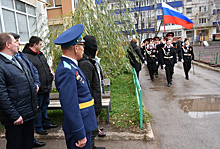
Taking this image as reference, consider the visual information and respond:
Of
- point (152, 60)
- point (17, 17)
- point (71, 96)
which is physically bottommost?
point (152, 60)

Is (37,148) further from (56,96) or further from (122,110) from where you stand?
(122,110)

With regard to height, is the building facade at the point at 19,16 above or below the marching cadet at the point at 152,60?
above

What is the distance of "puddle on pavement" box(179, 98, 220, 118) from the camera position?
4.82 meters

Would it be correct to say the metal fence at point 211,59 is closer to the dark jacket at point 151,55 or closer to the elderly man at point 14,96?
the dark jacket at point 151,55

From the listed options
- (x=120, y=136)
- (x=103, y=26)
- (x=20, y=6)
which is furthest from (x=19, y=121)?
(x=20, y=6)

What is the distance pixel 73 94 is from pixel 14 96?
103cm

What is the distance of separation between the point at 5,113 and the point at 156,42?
894 cm

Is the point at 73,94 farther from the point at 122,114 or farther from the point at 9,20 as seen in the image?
the point at 9,20

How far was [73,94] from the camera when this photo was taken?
183 centimetres

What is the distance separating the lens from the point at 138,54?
746 centimetres

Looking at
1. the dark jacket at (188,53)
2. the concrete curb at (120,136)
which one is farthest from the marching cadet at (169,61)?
the concrete curb at (120,136)

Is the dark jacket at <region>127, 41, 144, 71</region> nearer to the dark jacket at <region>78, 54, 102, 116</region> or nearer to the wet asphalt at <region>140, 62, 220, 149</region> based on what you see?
the wet asphalt at <region>140, 62, 220, 149</region>

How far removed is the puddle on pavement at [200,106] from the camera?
482 centimetres

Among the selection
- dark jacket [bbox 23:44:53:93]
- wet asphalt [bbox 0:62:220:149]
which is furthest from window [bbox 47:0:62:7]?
dark jacket [bbox 23:44:53:93]
